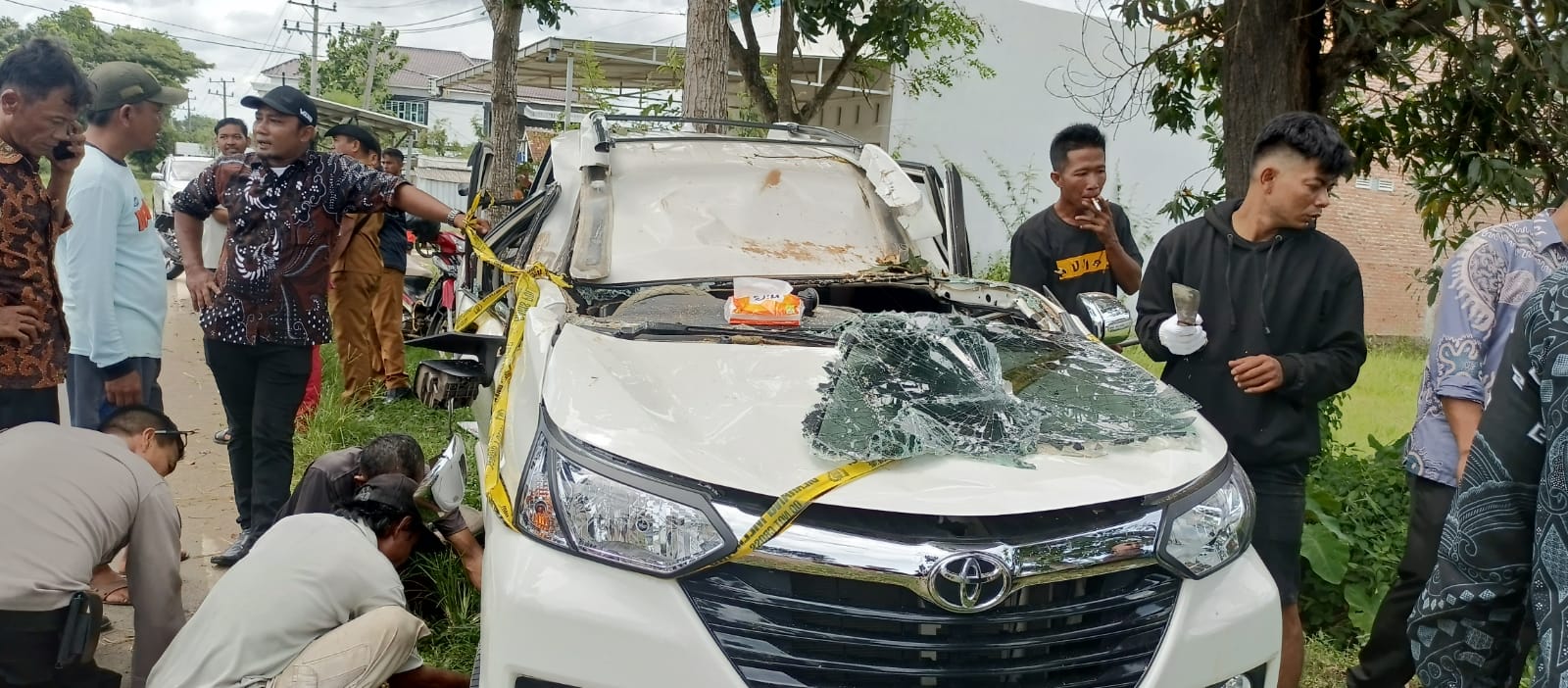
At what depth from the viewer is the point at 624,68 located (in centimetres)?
1758

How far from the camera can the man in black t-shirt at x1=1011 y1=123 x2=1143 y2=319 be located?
4.13 meters

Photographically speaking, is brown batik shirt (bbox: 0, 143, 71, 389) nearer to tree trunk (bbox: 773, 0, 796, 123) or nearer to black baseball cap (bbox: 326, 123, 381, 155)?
black baseball cap (bbox: 326, 123, 381, 155)

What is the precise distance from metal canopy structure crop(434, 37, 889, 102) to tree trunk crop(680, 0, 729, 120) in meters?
5.33

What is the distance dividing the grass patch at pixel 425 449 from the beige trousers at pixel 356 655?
27.5 inches

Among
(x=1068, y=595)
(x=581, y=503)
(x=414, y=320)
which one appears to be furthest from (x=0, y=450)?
(x=414, y=320)

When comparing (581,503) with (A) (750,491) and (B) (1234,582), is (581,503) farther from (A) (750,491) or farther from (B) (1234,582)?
(B) (1234,582)

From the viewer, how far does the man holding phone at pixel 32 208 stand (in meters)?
3.09

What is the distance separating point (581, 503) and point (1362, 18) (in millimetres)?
4166

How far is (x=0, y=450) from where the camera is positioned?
9.01 ft

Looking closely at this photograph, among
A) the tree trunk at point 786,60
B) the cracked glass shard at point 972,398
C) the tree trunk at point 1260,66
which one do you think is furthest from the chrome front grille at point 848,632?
the tree trunk at point 786,60

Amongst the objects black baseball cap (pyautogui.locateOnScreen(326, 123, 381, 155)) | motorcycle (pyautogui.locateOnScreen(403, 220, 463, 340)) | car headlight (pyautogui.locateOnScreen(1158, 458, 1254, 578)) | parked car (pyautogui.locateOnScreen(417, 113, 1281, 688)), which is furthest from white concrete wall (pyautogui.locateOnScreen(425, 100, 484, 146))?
car headlight (pyautogui.locateOnScreen(1158, 458, 1254, 578))

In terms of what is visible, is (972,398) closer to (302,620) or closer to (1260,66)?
(302,620)

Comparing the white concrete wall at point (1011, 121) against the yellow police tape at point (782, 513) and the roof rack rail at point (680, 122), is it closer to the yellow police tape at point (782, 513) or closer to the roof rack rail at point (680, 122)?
the roof rack rail at point (680, 122)

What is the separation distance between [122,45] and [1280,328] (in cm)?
6570
